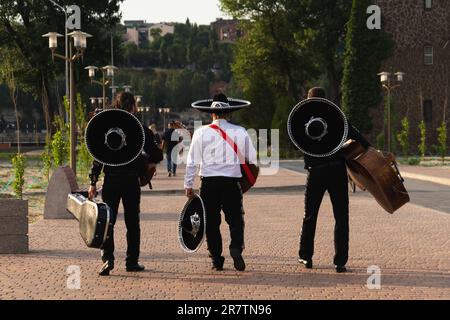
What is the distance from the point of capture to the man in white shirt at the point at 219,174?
30.6 feet

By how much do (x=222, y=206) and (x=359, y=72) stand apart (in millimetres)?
43563

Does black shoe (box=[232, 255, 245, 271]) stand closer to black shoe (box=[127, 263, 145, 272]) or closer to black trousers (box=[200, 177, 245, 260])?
black trousers (box=[200, 177, 245, 260])

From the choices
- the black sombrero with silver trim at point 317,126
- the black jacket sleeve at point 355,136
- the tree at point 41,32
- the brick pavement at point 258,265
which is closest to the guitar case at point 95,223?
the brick pavement at point 258,265

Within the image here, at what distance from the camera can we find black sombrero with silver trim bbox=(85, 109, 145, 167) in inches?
362

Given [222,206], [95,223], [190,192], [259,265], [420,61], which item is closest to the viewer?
[95,223]

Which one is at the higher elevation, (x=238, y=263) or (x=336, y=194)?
(x=336, y=194)

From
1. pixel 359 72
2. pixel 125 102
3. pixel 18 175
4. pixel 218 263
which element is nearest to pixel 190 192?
pixel 218 263

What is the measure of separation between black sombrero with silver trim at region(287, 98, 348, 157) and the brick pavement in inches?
51.8

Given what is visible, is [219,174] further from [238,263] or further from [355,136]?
[355,136]

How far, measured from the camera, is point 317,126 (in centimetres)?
934

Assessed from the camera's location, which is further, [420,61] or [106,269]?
[420,61]

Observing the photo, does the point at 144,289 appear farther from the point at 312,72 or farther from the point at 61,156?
the point at 312,72

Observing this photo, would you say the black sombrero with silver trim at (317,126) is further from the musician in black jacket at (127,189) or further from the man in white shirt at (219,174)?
the musician in black jacket at (127,189)

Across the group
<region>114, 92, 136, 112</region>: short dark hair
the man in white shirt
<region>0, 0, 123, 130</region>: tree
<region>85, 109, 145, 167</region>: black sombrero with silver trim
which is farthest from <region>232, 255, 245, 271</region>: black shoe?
<region>0, 0, 123, 130</region>: tree
